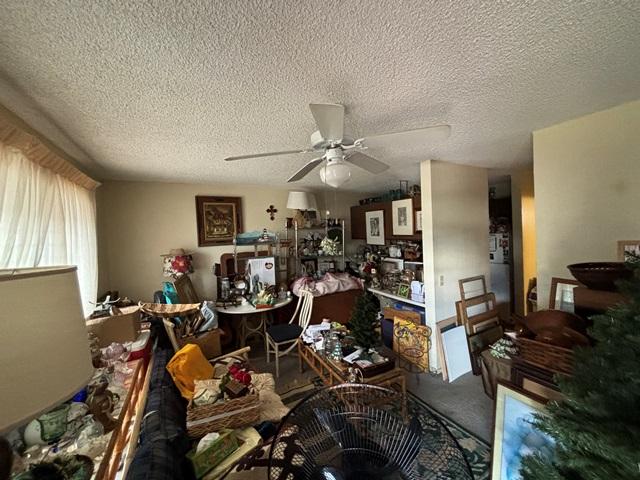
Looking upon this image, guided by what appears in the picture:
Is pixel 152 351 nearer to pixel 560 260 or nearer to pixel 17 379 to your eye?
pixel 17 379

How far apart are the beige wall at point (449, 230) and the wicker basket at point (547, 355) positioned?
4.93 feet

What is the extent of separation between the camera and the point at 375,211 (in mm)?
3596

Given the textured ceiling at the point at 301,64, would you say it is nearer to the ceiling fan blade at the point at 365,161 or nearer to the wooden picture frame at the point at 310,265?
the ceiling fan blade at the point at 365,161

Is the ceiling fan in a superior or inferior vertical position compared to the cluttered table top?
superior

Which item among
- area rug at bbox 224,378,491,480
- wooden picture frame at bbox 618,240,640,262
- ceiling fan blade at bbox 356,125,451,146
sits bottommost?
area rug at bbox 224,378,491,480

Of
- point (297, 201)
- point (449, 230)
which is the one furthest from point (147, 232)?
point (449, 230)

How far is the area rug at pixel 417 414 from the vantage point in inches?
32.6

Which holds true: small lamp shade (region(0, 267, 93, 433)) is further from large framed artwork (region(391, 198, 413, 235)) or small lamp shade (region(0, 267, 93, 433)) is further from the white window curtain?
large framed artwork (region(391, 198, 413, 235))

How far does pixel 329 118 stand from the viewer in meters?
0.99

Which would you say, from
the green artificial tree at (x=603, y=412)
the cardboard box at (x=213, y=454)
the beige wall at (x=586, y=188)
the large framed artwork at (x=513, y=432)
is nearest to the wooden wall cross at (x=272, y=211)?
the cardboard box at (x=213, y=454)

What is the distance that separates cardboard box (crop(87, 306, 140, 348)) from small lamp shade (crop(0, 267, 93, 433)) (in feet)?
4.72

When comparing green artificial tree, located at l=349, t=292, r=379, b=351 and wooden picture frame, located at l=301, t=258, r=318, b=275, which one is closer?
green artificial tree, located at l=349, t=292, r=379, b=351

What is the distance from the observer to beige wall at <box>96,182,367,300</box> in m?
2.68

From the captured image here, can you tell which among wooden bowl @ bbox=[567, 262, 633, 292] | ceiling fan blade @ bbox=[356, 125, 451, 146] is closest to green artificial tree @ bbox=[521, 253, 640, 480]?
wooden bowl @ bbox=[567, 262, 633, 292]
